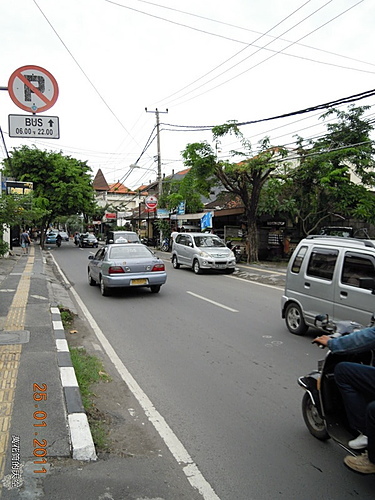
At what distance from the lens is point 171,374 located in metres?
5.71

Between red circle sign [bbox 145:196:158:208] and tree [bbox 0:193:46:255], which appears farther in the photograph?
red circle sign [bbox 145:196:158:208]

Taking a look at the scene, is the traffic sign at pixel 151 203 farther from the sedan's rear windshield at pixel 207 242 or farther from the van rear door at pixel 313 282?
the van rear door at pixel 313 282

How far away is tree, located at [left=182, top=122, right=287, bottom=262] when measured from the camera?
764 inches

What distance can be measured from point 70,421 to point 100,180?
3847 inches

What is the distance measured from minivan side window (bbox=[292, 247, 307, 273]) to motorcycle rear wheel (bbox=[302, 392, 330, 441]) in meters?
4.04

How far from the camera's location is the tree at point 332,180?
65.9 feet

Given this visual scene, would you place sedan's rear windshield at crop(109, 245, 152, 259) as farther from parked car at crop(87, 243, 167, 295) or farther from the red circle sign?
the red circle sign

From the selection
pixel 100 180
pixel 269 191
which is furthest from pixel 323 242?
pixel 100 180

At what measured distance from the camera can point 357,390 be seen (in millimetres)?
3262

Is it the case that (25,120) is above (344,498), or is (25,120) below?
above

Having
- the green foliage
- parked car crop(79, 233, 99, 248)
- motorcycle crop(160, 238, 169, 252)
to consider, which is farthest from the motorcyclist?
parked car crop(79, 233, 99, 248)

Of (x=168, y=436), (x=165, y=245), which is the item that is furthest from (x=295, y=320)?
(x=165, y=245)

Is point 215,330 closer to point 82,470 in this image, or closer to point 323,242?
point 323,242

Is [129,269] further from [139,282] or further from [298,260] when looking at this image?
[298,260]
